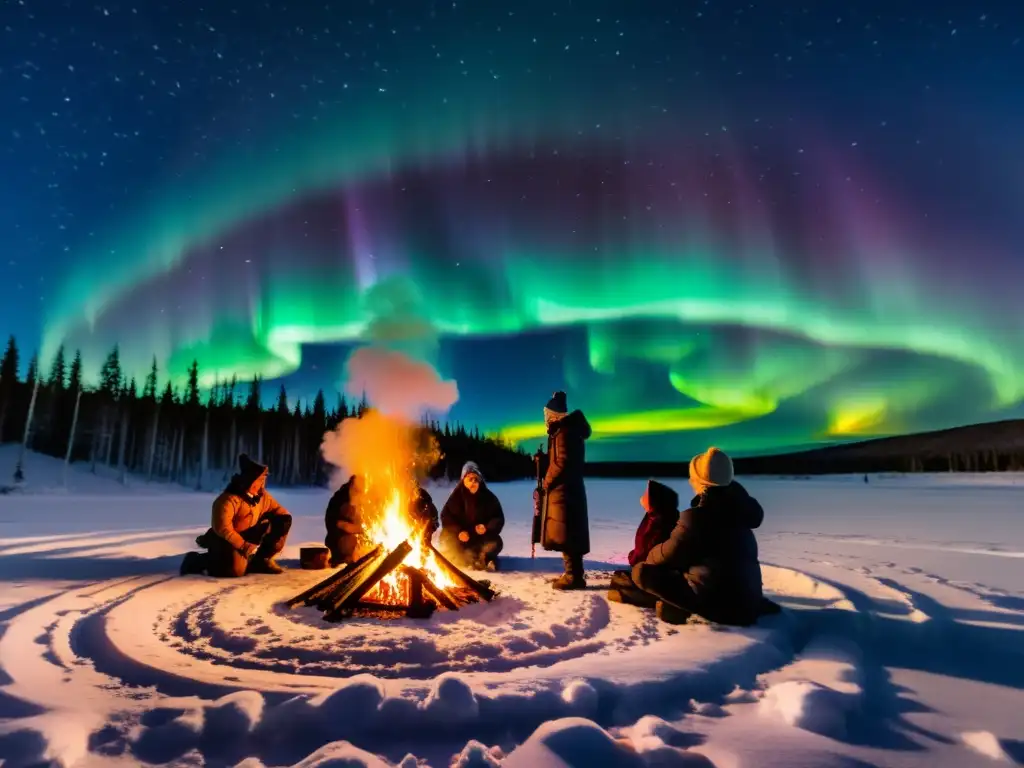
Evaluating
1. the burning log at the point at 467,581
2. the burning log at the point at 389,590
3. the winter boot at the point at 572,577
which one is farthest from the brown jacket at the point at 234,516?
the winter boot at the point at 572,577

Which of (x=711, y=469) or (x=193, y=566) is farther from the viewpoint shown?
(x=193, y=566)

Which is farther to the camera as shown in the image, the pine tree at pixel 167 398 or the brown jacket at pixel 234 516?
the pine tree at pixel 167 398

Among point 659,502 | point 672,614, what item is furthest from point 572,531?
point 672,614

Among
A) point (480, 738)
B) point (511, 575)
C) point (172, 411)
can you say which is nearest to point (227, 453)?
point (172, 411)

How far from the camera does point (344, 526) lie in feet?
32.2

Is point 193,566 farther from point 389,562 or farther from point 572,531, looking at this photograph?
point 572,531

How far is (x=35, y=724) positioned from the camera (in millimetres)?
3617

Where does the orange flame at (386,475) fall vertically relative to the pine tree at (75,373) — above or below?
below

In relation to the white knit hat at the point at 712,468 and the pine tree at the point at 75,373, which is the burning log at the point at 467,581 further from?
the pine tree at the point at 75,373

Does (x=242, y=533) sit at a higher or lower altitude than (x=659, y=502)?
lower

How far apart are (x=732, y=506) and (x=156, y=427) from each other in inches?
2668

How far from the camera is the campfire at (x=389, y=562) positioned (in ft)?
21.3

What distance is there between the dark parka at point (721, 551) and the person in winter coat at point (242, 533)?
5.60m

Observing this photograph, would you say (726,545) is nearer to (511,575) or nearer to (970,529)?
(511,575)
